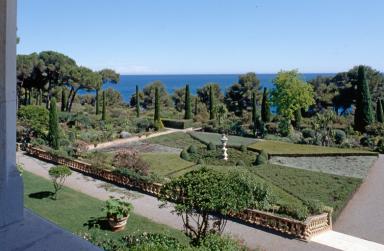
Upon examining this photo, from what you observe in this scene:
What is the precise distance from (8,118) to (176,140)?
23.0m

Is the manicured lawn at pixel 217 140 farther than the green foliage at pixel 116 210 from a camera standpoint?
Yes

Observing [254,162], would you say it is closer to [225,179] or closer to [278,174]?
[278,174]

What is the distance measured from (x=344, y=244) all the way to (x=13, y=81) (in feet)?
33.3

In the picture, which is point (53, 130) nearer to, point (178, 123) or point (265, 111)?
point (178, 123)

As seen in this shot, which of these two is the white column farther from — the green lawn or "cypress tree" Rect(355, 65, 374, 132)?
"cypress tree" Rect(355, 65, 374, 132)

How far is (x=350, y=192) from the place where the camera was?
13.4 m

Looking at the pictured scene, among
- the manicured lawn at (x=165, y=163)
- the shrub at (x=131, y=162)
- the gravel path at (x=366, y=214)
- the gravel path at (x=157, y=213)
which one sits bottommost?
the gravel path at (x=157, y=213)

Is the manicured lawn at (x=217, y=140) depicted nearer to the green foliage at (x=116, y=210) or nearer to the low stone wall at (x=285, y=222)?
the low stone wall at (x=285, y=222)

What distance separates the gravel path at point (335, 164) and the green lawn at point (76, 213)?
9.23 m

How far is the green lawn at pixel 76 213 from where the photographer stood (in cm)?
1012

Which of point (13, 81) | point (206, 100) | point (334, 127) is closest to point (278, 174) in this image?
point (334, 127)

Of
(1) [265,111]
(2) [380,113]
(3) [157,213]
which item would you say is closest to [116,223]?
(3) [157,213]

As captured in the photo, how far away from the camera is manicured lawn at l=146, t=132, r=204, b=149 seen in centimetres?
2296

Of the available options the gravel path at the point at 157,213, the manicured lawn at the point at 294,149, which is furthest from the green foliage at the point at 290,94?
the gravel path at the point at 157,213
